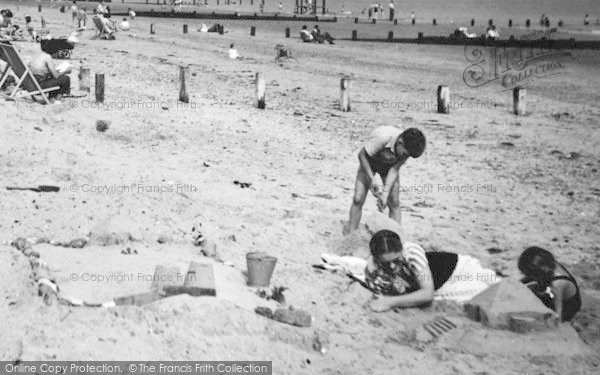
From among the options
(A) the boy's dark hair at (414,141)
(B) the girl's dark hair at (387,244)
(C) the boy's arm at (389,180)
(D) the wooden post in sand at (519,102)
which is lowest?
(B) the girl's dark hair at (387,244)

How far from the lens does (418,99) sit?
19641 mm

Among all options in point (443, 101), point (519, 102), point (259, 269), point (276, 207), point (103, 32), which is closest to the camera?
point (259, 269)

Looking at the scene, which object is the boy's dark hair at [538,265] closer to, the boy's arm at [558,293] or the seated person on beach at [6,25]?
the boy's arm at [558,293]

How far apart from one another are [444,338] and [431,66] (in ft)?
80.7

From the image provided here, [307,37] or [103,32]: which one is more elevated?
[307,37]

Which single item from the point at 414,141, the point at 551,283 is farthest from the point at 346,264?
the point at 551,283

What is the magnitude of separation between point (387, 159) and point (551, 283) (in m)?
2.08

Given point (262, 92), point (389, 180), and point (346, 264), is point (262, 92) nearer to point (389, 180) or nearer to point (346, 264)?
point (389, 180)

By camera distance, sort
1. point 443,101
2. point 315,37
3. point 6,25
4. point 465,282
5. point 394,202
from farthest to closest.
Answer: point 315,37 → point 6,25 → point 443,101 → point 394,202 → point 465,282

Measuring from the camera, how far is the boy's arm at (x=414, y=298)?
6.21 m

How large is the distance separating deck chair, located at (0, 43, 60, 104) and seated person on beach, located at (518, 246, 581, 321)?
374 inches

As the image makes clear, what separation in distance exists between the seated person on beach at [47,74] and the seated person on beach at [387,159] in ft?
26.3

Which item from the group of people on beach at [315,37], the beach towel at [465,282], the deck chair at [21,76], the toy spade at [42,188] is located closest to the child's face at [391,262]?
the beach towel at [465,282]

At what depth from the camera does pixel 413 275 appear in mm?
6312
